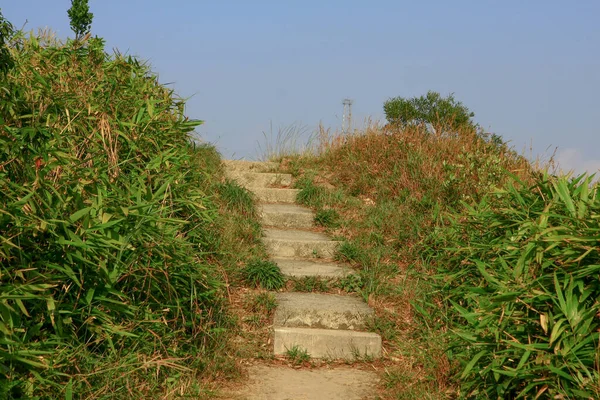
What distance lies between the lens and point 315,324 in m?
5.79

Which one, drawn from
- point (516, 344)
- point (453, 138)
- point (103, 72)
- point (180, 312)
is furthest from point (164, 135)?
point (453, 138)

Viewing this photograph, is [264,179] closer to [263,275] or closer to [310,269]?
[310,269]

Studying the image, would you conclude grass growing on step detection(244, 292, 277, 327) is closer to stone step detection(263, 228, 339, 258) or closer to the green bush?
the green bush

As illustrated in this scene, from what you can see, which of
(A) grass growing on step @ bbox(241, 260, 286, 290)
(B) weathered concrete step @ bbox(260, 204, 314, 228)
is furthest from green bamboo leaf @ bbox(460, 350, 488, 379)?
(B) weathered concrete step @ bbox(260, 204, 314, 228)

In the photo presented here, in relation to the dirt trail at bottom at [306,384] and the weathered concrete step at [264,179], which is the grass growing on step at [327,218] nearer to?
the weathered concrete step at [264,179]

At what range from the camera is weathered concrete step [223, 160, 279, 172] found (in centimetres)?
1071

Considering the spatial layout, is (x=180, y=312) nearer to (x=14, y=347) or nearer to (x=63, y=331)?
(x=63, y=331)

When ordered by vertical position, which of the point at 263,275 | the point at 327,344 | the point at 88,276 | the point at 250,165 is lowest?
the point at 327,344

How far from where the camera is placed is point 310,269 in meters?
6.83

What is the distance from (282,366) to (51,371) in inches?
83.2

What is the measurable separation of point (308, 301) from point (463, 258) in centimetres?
158

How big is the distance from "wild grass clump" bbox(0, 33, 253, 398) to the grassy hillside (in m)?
1.67

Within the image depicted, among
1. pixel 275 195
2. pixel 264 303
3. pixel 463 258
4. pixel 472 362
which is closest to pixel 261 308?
pixel 264 303

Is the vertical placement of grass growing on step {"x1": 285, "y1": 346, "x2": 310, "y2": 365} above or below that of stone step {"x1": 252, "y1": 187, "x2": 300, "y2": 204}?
below
